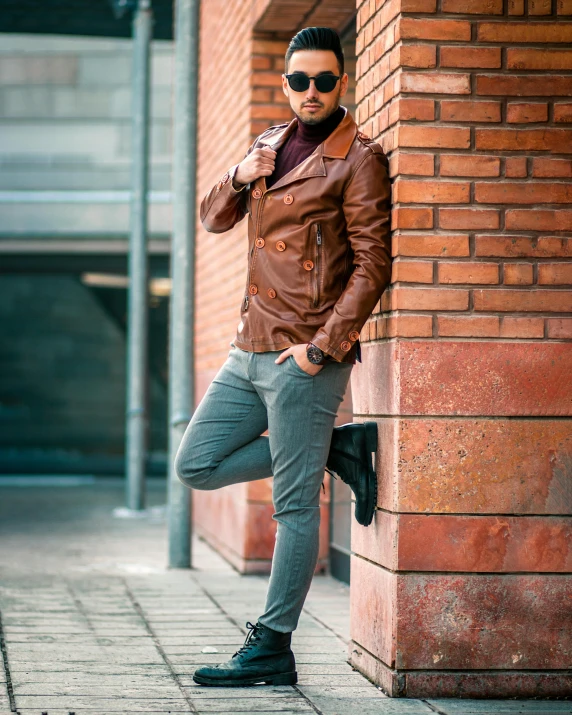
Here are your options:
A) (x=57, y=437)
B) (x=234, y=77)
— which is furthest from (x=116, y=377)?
(x=234, y=77)

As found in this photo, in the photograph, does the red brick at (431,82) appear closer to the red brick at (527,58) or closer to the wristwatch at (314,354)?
the red brick at (527,58)

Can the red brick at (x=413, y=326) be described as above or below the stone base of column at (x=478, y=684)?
above

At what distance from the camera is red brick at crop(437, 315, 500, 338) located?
4.09 metres

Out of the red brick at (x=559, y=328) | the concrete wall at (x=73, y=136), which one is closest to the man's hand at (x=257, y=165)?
the red brick at (x=559, y=328)

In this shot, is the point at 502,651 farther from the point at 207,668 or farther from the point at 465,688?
the point at 207,668

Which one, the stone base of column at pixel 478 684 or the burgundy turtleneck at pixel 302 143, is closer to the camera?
the stone base of column at pixel 478 684

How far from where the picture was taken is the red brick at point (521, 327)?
13.5 feet

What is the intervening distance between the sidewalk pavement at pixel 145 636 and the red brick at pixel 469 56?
216cm

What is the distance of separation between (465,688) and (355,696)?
372 millimetres

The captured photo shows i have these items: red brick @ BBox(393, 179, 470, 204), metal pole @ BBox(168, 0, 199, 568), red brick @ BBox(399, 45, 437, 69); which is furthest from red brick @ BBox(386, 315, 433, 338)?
metal pole @ BBox(168, 0, 199, 568)

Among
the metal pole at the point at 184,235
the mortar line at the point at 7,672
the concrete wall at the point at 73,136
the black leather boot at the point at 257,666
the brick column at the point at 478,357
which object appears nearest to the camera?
the mortar line at the point at 7,672

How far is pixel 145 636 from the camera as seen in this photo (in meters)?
5.08

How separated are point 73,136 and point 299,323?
502 inches

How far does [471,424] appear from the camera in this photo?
4.08 metres
